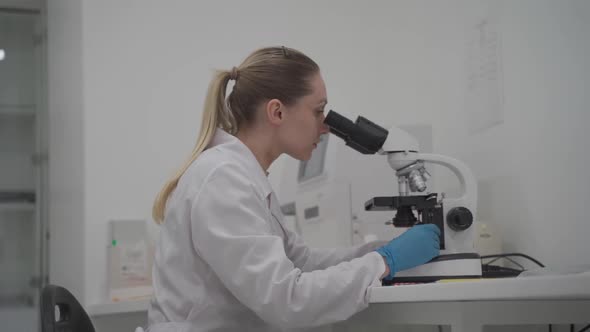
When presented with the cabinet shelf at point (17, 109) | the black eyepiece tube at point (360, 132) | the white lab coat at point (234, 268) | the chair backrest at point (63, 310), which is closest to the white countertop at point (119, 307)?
the chair backrest at point (63, 310)

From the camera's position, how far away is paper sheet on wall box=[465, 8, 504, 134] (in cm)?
195

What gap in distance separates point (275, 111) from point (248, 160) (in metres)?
0.14

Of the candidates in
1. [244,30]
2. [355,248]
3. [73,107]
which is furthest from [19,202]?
[355,248]

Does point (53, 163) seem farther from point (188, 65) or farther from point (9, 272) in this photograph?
point (188, 65)

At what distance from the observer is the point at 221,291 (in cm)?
121

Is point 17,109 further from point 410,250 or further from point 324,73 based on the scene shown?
point 410,250

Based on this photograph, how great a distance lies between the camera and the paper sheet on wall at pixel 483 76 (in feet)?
6.40

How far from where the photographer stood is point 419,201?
1291 millimetres

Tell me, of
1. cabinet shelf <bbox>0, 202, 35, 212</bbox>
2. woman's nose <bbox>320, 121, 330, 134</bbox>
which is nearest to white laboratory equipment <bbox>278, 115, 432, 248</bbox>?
woman's nose <bbox>320, 121, 330, 134</bbox>

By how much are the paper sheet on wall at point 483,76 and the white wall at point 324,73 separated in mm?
36

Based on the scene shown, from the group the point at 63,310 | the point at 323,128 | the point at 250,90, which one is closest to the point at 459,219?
the point at 323,128

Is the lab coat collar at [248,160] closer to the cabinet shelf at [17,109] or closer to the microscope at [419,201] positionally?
the microscope at [419,201]

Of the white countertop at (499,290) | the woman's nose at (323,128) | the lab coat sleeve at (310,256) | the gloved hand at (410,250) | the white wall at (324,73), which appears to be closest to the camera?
the white countertop at (499,290)

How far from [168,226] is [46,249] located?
240cm
